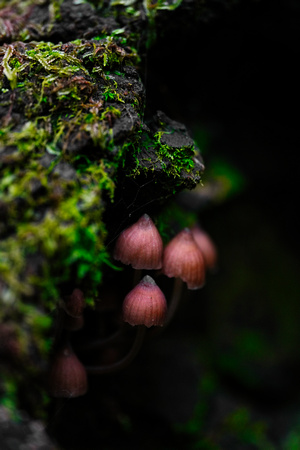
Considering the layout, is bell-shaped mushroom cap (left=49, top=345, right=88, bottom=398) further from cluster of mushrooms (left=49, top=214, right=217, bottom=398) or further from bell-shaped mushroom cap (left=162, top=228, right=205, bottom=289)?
bell-shaped mushroom cap (left=162, top=228, right=205, bottom=289)

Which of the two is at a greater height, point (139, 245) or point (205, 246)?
point (139, 245)

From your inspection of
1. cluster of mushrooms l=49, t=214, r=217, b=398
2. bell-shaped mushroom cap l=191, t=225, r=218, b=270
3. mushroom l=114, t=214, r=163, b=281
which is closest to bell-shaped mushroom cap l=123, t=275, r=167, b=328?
cluster of mushrooms l=49, t=214, r=217, b=398

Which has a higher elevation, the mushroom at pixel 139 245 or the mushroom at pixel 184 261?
the mushroom at pixel 139 245

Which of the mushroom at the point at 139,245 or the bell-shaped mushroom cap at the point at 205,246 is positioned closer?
the mushroom at the point at 139,245

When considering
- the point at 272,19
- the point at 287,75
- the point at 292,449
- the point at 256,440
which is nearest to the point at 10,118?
the point at 272,19

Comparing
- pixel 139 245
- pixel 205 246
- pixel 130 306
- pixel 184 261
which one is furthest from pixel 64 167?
pixel 205 246

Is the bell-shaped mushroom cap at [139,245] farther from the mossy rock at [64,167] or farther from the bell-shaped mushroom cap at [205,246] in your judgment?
the bell-shaped mushroom cap at [205,246]

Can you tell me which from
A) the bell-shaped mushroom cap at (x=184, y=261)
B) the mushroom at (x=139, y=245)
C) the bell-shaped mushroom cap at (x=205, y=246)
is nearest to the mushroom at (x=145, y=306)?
the mushroom at (x=139, y=245)

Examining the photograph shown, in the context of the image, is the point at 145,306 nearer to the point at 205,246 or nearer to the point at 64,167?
the point at 64,167
